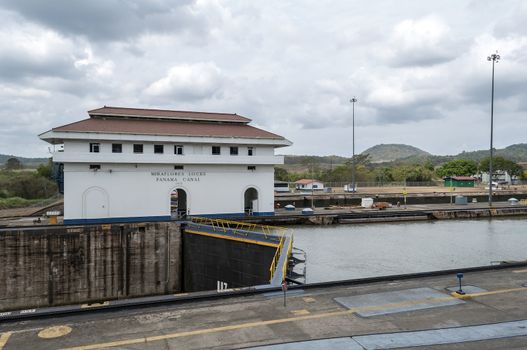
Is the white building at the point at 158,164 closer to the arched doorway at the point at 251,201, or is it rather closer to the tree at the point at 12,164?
the arched doorway at the point at 251,201

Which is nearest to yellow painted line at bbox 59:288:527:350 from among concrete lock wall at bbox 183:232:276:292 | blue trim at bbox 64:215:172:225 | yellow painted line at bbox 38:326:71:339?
yellow painted line at bbox 38:326:71:339

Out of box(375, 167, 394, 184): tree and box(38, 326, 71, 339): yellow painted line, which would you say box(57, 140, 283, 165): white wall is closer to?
box(38, 326, 71, 339): yellow painted line

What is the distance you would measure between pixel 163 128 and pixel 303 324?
2951 cm

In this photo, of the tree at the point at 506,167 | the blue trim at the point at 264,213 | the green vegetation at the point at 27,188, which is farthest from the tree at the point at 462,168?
the green vegetation at the point at 27,188

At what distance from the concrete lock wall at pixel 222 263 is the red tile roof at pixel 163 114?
48.7 feet

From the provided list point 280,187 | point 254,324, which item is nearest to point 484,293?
point 254,324

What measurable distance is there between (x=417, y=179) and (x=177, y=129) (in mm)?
95765

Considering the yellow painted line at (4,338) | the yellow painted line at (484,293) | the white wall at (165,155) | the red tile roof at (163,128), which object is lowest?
the yellow painted line at (484,293)

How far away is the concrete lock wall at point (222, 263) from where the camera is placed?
73.0 feet

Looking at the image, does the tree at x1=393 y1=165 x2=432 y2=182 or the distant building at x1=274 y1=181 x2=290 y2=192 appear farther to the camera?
the tree at x1=393 y1=165 x2=432 y2=182

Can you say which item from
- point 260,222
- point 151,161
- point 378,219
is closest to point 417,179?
point 378,219

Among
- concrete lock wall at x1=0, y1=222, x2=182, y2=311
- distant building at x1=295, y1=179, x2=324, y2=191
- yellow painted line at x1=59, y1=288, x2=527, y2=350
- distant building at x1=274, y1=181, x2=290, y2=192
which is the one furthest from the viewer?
distant building at x1=295, y1=179, x2=324, y2=191

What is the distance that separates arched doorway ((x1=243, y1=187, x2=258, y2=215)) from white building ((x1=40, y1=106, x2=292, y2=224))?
0.38 feet

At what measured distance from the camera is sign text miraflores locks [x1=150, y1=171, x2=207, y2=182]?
117 ft
